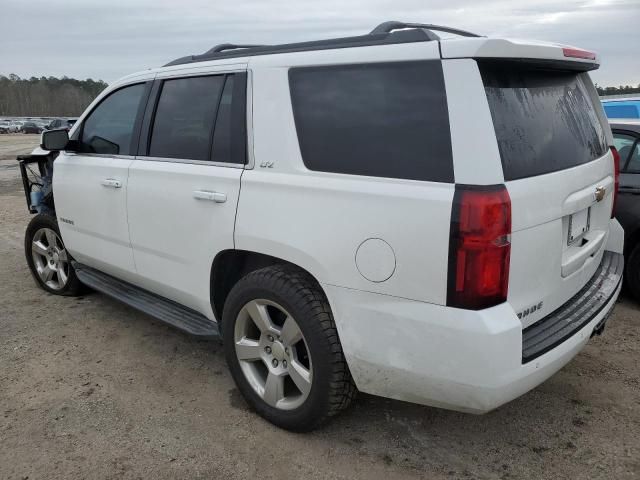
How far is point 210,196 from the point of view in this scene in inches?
116

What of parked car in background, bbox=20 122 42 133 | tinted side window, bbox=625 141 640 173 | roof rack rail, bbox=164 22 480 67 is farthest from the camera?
parked car in background, bbox=20 122 42 133

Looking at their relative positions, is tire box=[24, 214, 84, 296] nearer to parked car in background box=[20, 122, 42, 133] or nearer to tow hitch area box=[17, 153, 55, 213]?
tow hitch area box=[17, 153, 55, 213]

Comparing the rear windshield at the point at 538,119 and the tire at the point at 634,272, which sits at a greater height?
the rear windshield at the point at 538,119

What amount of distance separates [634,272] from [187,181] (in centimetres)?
366

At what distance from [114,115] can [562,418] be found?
353cm

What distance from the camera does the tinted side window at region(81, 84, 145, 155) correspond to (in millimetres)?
3748

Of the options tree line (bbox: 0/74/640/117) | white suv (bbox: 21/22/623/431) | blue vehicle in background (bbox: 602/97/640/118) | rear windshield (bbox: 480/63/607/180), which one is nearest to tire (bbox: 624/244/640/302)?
white suv (bbox: 21/22/623/431)

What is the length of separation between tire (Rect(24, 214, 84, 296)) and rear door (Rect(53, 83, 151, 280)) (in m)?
0.38

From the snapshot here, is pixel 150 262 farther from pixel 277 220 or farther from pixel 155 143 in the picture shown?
pixel 277 220

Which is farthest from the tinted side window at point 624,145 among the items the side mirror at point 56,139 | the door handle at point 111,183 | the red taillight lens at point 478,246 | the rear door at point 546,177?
the side mirror at point 56,139

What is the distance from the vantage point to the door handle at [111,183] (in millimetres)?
3641

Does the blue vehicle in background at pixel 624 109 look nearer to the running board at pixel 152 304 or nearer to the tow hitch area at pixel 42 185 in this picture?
the running board at pixel 152 304

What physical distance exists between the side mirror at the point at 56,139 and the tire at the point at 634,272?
458 centimetres

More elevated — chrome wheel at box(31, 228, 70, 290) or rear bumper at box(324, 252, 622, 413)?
rear bumper at box(324, 252, 622, 413)
